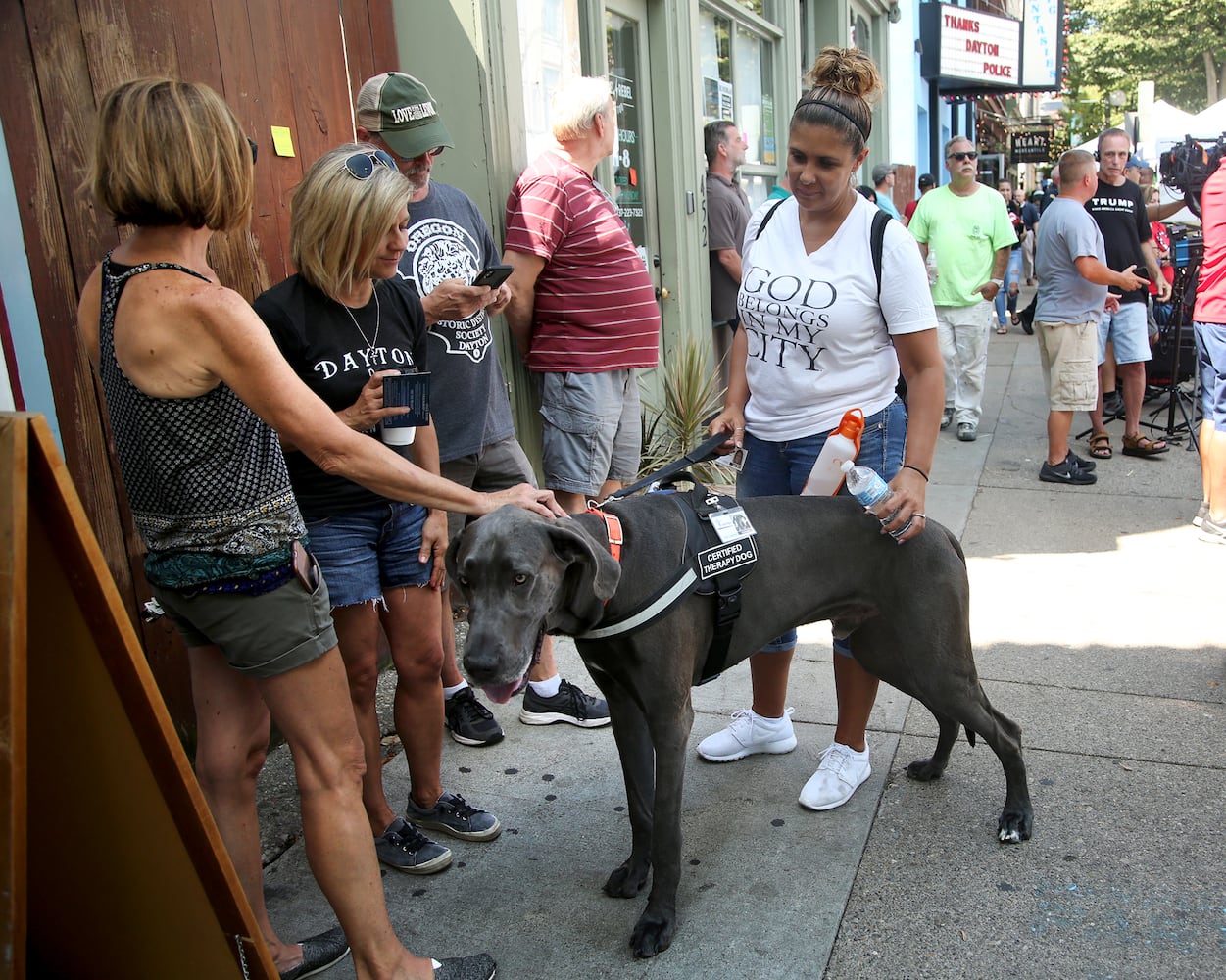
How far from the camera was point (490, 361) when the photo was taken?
12.9ft

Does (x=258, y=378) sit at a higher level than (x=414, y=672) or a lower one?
higher

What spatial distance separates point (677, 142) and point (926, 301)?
15.1 ft

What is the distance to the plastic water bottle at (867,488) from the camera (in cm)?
291

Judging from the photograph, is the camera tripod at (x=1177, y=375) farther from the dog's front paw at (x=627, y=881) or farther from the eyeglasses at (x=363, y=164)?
the eyeglasses at (x=363, y=164)

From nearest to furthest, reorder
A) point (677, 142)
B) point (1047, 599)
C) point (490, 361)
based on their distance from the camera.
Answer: point (490, 361)
point (1047, 599)
point (677, 142)

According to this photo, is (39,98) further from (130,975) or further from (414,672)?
(130,975)

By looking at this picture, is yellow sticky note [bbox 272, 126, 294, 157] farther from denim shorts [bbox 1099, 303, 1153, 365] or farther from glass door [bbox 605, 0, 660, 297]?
denim shorts [bbox 1099, 303, 1153, 365]

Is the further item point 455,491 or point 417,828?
point 417,828

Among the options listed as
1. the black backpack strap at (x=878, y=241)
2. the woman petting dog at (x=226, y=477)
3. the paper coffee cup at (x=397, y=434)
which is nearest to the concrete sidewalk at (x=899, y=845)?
the woman petting dog at (x=226, y=477)

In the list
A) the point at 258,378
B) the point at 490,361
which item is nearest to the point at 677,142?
the point at 490,361

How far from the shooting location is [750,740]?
3805 millimetres

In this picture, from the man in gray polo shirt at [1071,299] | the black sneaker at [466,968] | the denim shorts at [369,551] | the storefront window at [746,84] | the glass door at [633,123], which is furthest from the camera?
the storefront window at [746,84]

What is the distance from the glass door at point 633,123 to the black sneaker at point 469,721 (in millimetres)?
3797

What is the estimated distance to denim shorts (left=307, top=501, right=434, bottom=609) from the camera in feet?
9.38
